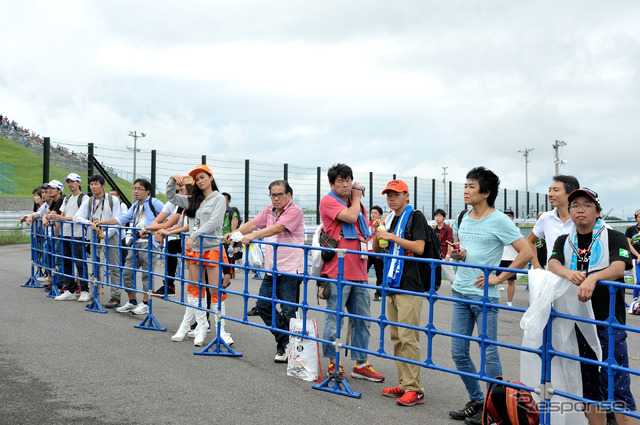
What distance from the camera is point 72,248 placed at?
941cm

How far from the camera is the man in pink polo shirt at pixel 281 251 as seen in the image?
19.2 ft

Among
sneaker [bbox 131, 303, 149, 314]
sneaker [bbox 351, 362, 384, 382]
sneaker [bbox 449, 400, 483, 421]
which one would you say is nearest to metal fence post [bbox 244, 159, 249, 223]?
sneaker [bbox 131, 303, 149, 314]

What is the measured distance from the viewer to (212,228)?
6711 millimetres

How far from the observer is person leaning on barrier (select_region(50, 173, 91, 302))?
9.45 meters

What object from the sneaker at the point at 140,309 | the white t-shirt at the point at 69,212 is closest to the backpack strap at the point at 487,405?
the sneaker at the point at 140,309

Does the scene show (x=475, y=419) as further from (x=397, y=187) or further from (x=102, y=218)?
(x=102, y=218)

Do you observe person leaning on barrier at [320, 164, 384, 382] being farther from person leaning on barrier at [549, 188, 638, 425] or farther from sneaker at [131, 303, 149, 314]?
sneaker at [131, 303, 149, 314]

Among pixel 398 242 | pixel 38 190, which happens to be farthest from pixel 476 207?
pixel 38 190

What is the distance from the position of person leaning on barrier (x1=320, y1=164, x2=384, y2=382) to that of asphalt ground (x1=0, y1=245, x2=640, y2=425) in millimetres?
358

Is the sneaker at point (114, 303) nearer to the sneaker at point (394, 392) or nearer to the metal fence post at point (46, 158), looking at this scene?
the sneaker at point (394, 392)

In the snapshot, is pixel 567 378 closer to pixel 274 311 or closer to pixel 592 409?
pixel 592 409

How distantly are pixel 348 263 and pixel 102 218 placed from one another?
5.61 meters

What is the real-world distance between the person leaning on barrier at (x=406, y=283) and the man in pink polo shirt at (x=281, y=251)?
1.11 meters

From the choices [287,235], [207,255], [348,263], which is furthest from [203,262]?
[348,263]
